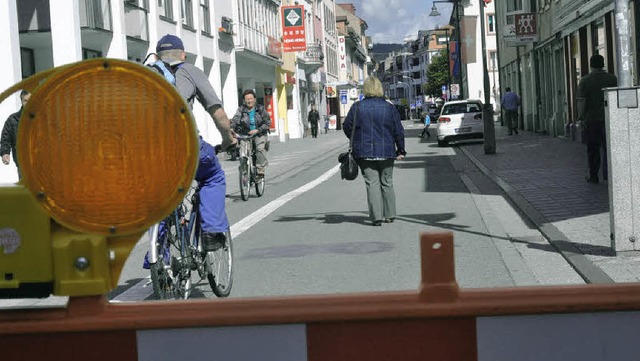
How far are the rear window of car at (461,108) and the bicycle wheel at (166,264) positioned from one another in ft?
91.9

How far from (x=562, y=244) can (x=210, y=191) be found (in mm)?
3773

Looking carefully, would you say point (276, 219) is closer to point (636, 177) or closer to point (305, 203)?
point (305, 203)

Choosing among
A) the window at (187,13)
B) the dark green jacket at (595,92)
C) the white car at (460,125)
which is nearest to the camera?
the dark green jacket at (595,92)

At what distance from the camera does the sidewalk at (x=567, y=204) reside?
732cm

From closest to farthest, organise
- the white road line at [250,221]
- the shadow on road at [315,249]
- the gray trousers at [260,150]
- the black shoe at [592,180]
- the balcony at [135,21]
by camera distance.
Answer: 1. the white road line at [250,221]
2. the shadow on road at [315,249]
3. the black shoe at [592,180]
4. the gray trousers at [260,150]
5. the balcony at [135,21]

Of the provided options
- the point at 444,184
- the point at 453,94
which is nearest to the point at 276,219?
the point at 444,184

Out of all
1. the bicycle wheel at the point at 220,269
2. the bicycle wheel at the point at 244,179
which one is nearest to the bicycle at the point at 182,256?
the bicycle wheel at the point at 220,269

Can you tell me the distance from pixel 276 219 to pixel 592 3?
45.7ft

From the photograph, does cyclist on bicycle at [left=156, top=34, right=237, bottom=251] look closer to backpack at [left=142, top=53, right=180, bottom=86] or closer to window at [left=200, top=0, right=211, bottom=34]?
backpack at [left=142, top=53, right=180, bottom=86]

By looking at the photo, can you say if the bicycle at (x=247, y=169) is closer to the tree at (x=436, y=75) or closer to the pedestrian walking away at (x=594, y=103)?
the pedestrian walking away at (x=594, y=103)

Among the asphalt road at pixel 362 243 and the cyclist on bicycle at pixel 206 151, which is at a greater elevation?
the cyclist on bicycle at pixel 206 151

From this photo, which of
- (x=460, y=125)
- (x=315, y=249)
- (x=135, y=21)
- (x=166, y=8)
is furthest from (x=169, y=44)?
(x=460, y=125)

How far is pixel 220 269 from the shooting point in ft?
21.5

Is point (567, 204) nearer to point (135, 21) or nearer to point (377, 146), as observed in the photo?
point (377, 146)
